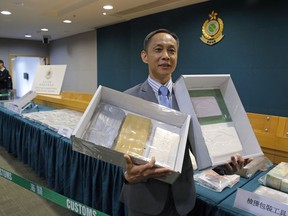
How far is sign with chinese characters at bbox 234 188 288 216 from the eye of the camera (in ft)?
2.78

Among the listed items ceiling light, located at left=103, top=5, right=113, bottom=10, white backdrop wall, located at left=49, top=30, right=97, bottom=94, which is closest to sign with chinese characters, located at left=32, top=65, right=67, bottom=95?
ceiling light, located at left=103, top=5, right=113, bottom=10

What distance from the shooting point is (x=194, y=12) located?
3.83m

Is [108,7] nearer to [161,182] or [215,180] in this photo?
[215,180]

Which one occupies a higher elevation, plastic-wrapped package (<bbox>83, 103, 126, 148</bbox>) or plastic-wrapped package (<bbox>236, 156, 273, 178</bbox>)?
plastic-wrapped package (<bbox>83, 103, 126, 148</bbox>)

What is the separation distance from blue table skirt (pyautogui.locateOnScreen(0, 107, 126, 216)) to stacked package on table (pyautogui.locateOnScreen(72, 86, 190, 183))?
0.78m

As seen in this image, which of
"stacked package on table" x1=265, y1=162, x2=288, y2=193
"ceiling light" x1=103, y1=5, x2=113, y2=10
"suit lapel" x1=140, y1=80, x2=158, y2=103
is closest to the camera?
"suit lapel" x1=140, y1=80, x2=158, y2=103

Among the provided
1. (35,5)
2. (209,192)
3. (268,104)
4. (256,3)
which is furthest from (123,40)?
(209,192)

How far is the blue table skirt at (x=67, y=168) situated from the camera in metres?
1.65

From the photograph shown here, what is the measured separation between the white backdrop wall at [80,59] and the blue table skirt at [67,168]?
12.6 ft

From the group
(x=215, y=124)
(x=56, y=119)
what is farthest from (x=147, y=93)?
(x=56, y=119)

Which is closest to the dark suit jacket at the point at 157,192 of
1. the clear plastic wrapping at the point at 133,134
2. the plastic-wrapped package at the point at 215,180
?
the clear plastic wrapping at the point at 133,134

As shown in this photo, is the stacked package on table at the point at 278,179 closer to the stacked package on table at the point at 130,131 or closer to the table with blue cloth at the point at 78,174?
the table with blue cloth at the point at 78,174

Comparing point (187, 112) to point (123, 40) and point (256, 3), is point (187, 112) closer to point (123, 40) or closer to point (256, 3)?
point (256, 3)

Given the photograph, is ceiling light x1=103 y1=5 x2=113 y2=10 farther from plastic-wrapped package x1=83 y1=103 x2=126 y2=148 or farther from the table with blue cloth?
plastic-wrapped package x1=83 y1=103 x2=126 y2=148
